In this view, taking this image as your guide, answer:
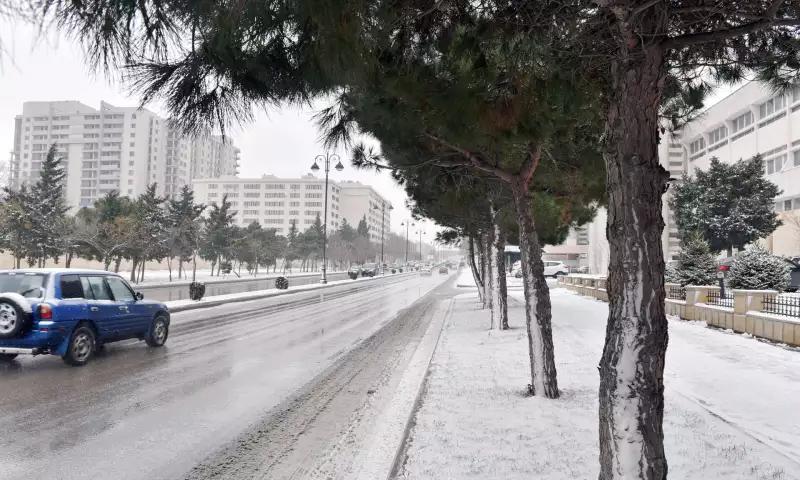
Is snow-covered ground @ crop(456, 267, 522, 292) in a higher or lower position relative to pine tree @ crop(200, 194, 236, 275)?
lower

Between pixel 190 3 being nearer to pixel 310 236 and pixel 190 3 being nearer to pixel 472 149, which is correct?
pixel 472 149

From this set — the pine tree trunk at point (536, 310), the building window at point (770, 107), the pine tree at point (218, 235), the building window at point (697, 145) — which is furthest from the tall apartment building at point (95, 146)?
the pine tree trunk at point (536, 310)

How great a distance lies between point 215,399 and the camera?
270 inches

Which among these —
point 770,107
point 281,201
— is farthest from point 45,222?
point 281,201

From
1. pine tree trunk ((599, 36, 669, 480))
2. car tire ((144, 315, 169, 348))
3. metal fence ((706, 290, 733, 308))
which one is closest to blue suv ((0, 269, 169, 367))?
car tire ((144, 315, 169, 348))

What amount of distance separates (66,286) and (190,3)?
7813 mm

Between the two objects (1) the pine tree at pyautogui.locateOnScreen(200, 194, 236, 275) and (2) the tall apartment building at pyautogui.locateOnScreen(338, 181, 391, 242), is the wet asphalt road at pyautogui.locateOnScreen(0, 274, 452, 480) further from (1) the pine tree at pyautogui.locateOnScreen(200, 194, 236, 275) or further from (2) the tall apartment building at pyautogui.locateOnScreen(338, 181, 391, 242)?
(2) the tall apartment building at pyautogui.locateOnScreen(338, 181, 391, 242)

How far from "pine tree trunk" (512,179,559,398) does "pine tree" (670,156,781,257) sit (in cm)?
3152

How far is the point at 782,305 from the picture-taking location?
10625 millimetres

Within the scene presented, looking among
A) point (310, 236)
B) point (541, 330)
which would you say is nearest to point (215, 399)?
point (541, 330)

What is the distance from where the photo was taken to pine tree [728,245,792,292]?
16078 mm

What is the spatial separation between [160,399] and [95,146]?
489ft

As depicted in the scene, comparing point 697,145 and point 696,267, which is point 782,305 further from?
point 697,145

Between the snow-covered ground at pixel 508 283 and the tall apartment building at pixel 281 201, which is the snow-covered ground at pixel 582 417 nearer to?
the snow-covered ground at pixel 508 283
